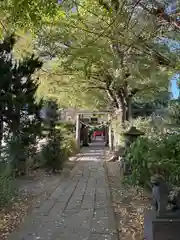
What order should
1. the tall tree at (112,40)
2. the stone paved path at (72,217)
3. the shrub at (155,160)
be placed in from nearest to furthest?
the shrub at (155,160)
the stone paved path at (72,217)
the tall tree at (112,40)

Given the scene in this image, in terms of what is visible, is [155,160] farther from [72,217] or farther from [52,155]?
[52,155]

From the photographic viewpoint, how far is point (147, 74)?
7.95 meters

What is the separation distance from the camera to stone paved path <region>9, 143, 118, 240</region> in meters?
3.65

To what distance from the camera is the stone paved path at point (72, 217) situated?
12.0ft

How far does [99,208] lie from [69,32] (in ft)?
14.1

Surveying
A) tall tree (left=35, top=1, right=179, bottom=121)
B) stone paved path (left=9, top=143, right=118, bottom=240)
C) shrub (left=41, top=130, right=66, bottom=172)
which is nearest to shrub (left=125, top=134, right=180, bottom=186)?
stone paved path (left=9, top=143, right=118, bottom=240)

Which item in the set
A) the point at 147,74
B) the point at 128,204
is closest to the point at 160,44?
the point at 147,74

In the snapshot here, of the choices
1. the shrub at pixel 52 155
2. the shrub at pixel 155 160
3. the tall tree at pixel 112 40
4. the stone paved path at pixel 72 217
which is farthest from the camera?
the shrub at pixel 52 155

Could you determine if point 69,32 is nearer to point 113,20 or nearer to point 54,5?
point 113,20

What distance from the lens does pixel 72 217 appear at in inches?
172

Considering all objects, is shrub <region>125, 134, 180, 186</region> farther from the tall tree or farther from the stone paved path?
the tall tree

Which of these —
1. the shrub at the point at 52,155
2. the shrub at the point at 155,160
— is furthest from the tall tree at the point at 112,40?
the shrub at the point at 52,155

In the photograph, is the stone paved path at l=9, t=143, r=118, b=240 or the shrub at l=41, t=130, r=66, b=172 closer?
the stone paved path at l=9, t=143, r=118, b=240

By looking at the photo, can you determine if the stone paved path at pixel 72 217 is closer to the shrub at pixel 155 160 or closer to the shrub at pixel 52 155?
the shrub at pixel 155 160
